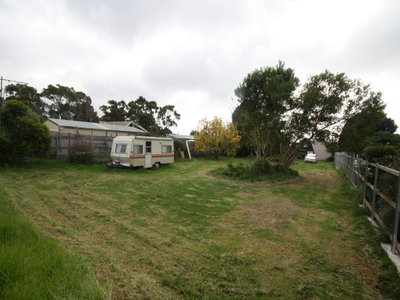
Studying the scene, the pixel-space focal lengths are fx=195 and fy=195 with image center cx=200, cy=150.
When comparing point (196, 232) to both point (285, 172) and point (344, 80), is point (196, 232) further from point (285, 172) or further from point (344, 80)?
point (344, 80)

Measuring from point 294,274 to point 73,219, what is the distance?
4887mm

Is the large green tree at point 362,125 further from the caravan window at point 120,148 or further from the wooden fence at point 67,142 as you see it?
the wooden fence at point 67,142

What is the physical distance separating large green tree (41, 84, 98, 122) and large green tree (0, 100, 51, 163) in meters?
32.5

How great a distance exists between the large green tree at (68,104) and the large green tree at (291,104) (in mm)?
40308

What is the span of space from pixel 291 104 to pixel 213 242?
1031cm

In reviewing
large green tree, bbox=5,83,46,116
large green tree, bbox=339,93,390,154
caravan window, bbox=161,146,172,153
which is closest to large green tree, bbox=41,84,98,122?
large green tree, bbox=5,83,46,116

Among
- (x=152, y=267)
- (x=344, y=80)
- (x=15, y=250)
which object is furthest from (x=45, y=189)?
(x=344, y=80)

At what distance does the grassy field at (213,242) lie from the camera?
261 cm

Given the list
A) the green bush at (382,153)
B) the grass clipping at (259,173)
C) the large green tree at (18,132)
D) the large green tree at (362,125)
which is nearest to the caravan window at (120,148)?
the large green tree at (18,132)

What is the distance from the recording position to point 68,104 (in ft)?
133

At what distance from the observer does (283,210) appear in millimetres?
6262

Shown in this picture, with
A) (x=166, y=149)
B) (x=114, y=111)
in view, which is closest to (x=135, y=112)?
(x=114, y=111)

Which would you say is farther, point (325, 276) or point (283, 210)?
point (283, 210)

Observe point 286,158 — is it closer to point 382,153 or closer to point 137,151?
point 382,153
